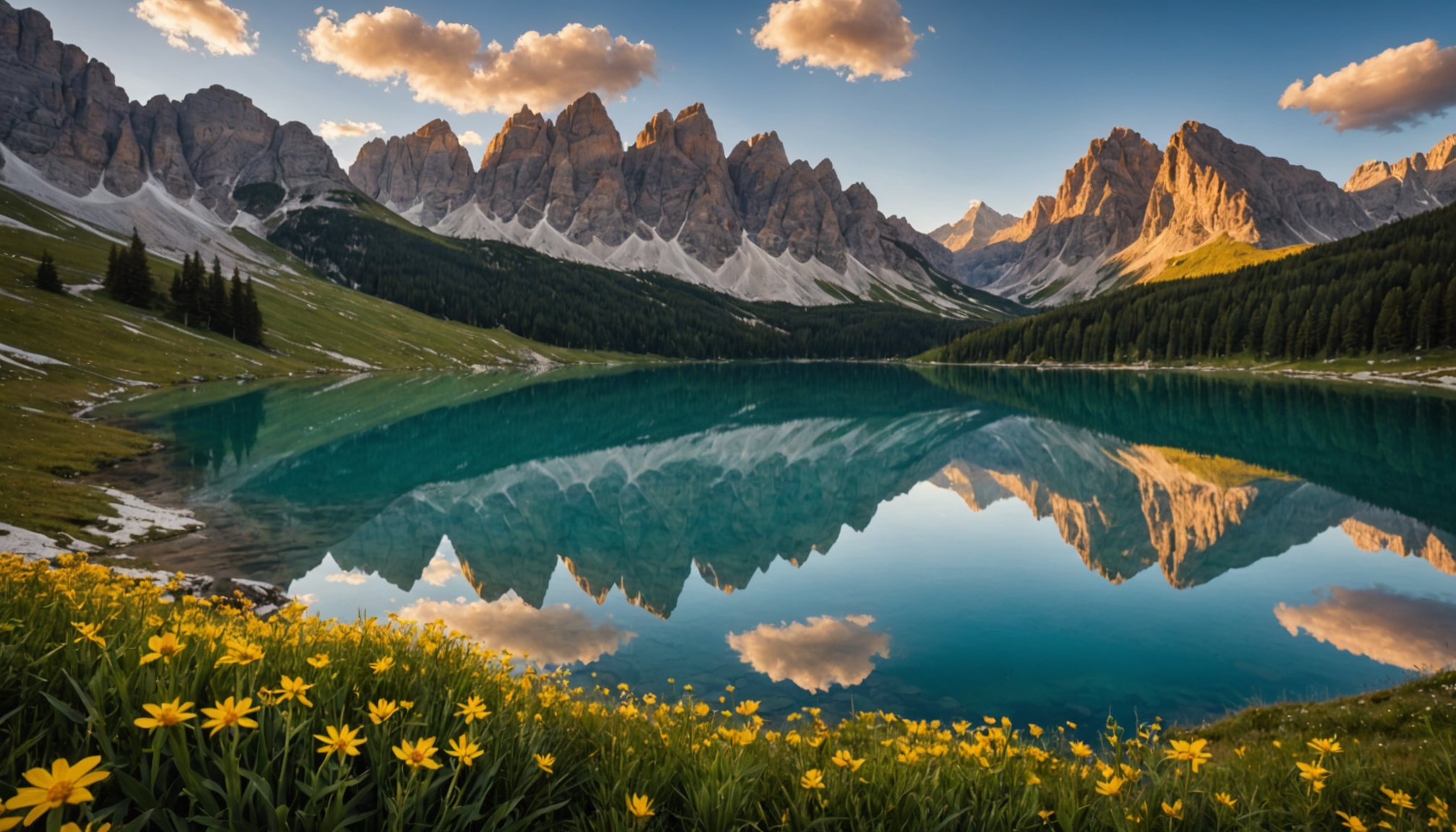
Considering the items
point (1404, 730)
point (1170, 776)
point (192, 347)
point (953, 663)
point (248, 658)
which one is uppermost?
point (248, 658)

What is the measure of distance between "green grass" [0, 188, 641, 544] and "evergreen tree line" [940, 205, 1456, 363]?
155543 millimetres

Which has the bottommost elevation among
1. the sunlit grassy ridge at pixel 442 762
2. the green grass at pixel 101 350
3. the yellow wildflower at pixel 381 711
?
the green grass at pixel 101 350

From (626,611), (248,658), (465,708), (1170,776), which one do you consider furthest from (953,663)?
(248,658)

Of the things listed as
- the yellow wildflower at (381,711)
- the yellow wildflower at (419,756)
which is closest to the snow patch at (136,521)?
the yellow wildflower at (381,711)

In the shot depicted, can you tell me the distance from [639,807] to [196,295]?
147 m

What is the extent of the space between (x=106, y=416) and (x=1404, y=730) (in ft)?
231

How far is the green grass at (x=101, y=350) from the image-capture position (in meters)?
29.6

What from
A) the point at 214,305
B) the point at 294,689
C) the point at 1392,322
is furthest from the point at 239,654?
the point at 1392,322

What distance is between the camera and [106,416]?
50312 mm

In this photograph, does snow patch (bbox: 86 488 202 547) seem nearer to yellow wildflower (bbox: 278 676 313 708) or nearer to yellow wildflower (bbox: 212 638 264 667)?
yellow wildflower (bbox: 212 638 264 667)

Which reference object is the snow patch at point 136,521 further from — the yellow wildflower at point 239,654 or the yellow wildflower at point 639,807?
the yellow wildflower at point 639,807

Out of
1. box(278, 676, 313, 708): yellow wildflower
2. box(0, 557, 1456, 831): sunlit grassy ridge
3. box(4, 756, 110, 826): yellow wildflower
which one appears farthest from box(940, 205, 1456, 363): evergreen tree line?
box(4, 756, 110, 826): yellow wildflower

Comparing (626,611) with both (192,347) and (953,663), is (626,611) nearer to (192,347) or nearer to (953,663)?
(953,663)

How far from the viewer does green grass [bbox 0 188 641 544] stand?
97.0 ft
